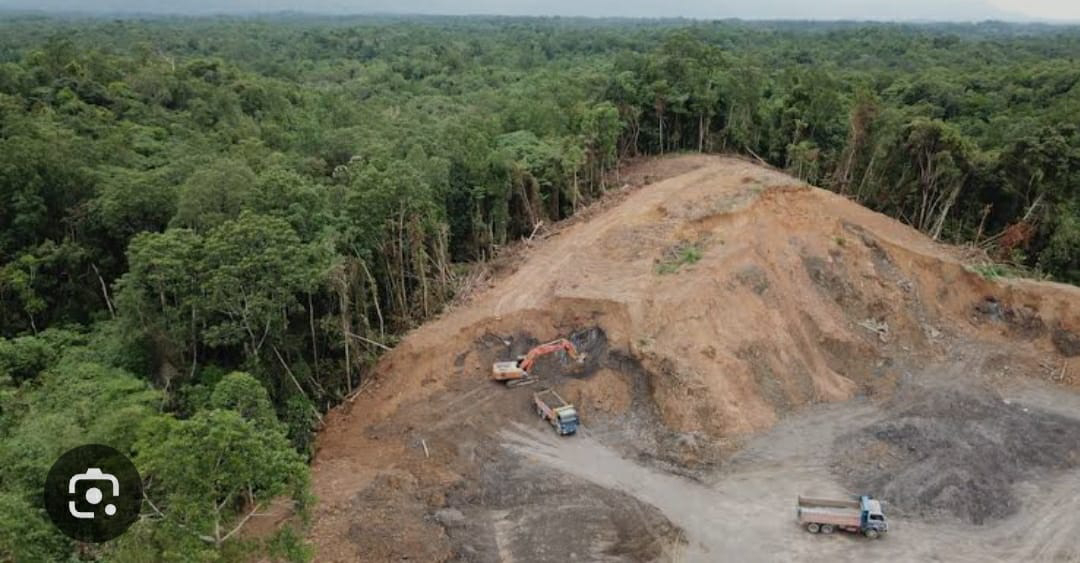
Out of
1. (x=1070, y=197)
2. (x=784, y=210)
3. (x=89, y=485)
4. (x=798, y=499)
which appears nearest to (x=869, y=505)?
(x=798, y=499)

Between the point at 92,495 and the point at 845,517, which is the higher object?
the point at 92,495

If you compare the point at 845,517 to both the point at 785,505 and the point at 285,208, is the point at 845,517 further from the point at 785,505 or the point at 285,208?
the point at 285,208

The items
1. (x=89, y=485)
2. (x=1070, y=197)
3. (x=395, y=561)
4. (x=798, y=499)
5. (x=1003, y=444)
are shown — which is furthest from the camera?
(x=1070, y=197)

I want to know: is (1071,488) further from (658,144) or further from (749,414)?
(658,144)

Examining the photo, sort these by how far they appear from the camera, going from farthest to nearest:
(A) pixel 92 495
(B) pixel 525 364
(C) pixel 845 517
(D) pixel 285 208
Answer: (B) pixel 525 364 → (D) pixel 285 208 → (C) pixel 845 517 → (A) pixel 92 495

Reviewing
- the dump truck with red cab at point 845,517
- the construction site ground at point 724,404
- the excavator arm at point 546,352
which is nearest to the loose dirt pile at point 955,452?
the construction site ground at point 724,404

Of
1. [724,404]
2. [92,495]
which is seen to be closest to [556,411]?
[724,404]
